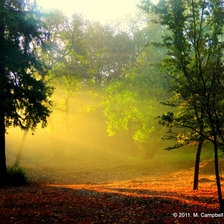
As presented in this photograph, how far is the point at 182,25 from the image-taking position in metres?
9.10

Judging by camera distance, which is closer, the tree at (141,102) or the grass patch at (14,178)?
the grass patch at (14,178)

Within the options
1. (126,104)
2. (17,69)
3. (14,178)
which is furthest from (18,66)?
(126,104)

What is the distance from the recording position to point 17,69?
40.9 feet

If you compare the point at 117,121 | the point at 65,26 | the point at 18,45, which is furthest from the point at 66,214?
the point at 65,26

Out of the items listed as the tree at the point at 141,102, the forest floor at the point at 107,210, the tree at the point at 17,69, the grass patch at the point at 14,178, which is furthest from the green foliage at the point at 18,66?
the tree at the point at 141,102

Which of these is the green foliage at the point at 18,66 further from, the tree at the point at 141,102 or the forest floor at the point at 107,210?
the tree at the point at 141,102

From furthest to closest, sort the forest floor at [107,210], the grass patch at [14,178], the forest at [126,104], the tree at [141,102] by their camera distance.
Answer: the tree at [141,102] → the grass patch at [14,178] → the forest at [126,104] → the forest floor at [107,210]

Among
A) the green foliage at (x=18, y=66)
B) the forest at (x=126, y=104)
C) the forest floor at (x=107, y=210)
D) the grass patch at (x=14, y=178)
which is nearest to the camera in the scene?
the forest floor at (x=107, y=210)

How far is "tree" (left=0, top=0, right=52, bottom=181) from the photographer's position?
12.1 meters

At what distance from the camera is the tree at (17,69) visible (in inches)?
476

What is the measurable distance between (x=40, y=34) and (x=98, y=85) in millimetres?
20175

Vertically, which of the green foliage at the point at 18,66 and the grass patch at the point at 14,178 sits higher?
the green foliage at the point at 18,66

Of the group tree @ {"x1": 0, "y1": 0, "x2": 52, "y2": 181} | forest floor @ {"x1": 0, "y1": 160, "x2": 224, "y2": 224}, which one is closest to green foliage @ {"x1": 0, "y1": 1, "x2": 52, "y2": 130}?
tree @ {"x1": 0, "y1": 0, "x2": 52, "y2": 181}

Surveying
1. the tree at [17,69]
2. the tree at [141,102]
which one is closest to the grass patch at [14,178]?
the tree at [17,69]
